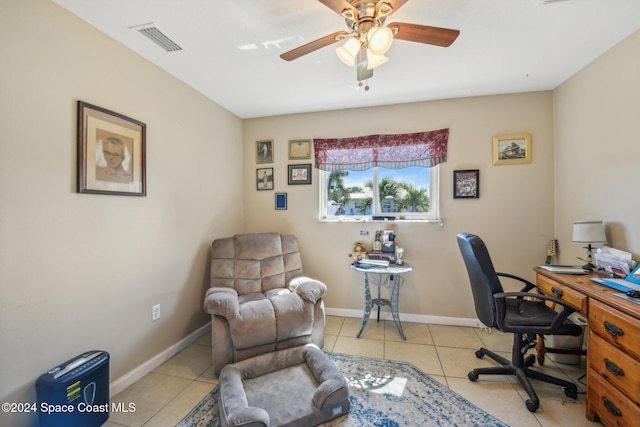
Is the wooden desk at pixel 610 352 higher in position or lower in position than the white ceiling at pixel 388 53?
lower

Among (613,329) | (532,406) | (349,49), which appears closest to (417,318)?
(532,406)

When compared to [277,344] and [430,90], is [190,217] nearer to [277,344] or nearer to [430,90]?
[277,344]

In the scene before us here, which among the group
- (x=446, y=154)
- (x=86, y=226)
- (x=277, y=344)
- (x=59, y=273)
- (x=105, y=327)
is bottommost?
(x=277, y=344)

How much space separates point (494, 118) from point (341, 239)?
6.78 ft

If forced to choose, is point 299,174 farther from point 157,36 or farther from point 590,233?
point 590,233

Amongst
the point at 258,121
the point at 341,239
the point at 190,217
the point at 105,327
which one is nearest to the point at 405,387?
the point at 341,239

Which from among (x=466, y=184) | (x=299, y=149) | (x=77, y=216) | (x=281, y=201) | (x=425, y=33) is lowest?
(x=77, y=216)

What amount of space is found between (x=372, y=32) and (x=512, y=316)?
1984mm

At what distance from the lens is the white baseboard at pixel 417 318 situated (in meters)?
2.71

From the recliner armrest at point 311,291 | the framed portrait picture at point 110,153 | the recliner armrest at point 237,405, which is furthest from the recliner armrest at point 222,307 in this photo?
the framed portrait picture at point 110,153

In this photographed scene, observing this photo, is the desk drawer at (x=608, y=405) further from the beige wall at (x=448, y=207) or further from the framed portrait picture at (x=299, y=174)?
the framed portrait picture at (x=299, y=174)

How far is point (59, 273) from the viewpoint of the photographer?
1.46 meters

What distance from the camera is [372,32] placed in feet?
3.84

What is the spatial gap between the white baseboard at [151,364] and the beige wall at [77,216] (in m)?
0.04
